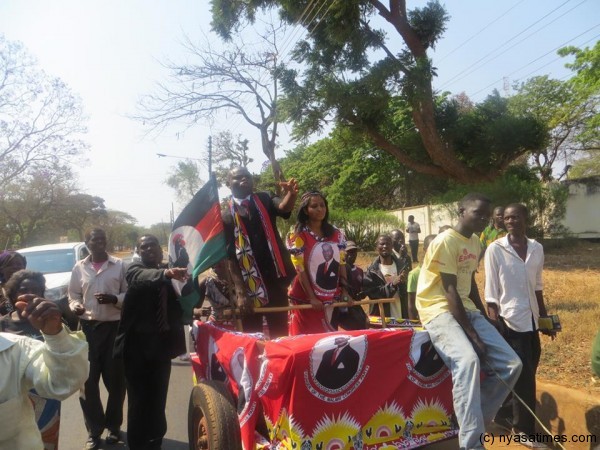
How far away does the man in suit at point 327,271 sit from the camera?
157 inches

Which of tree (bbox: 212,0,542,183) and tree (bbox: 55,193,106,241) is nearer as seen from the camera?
tree (bbox: 212,0,542,183)

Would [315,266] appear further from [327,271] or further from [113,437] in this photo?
[113,437]

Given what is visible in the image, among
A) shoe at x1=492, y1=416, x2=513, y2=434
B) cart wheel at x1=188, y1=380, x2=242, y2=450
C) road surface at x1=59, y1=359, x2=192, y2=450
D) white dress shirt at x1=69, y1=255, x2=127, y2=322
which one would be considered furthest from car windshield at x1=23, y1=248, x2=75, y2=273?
shoe at x1=492, y1=416, x2=513, y2=434

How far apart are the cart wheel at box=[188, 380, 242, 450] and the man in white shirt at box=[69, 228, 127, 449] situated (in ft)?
4.62

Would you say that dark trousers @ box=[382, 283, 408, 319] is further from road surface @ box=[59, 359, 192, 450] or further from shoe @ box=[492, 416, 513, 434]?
road surface @ box=[59, 359, 192, 450]

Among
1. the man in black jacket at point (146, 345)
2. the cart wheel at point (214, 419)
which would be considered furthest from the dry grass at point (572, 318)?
the man in black jacket at point (146, 345)

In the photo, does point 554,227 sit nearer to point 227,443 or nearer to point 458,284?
point 458,284

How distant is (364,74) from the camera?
670 inches

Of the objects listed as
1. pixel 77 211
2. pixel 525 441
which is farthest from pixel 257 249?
pixel 77 211

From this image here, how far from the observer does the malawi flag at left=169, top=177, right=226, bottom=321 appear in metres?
3.59

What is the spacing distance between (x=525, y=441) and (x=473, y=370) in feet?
4.16

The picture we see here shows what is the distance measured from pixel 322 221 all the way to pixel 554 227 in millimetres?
14750

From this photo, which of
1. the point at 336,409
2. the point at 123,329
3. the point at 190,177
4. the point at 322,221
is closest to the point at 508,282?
the point at 322,221

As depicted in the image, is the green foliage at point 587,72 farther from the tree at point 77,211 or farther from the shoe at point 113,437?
the tree at point 77,211
